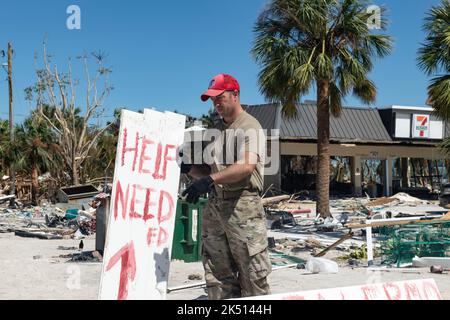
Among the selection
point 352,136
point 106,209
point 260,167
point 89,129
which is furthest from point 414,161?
point 260,167

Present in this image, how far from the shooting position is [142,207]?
3.82 m

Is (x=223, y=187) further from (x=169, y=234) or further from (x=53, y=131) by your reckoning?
(x=53, y=131)

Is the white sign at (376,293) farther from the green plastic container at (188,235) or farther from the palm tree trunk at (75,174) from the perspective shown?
the palm tree trunk at (75,174)

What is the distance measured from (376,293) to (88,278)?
16.9 feet

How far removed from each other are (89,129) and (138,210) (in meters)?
29.5

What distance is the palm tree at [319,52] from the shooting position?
51.3 feet

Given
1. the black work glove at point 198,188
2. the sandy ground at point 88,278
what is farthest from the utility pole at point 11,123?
the black work glove at point 198,188

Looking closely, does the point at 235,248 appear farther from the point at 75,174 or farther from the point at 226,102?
the point at 75,174

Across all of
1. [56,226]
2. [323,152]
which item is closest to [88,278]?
[56,226]

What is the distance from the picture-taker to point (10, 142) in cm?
2667

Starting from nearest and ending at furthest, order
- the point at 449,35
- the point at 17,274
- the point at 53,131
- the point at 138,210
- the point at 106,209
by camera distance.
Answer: the point at 138,210 → the point at 17,274 → the point at 106,209 → the point at 449,35 → the point at 53,131

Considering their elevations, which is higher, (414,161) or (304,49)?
(304,49)

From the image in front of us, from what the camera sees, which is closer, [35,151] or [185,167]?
[185,167]
